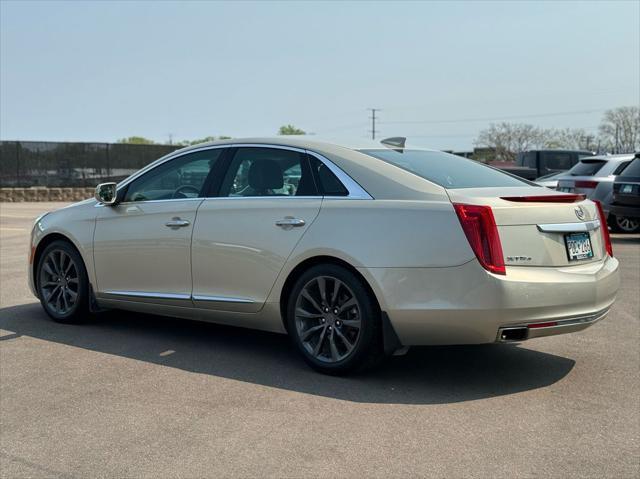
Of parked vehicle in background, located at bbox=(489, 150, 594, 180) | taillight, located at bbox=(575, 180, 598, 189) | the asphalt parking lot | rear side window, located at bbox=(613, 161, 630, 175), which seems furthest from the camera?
parked vehicle in background, located at bbox=(489, 150, 594, 180)

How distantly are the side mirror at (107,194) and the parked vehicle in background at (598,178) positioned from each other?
10998 mm

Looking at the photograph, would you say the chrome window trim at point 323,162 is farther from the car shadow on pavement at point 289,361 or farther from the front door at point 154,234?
the car shadow on pavement at point 289,361

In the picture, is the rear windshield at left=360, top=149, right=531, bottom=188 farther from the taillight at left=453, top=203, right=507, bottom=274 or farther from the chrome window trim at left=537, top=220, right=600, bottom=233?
the chrome window trim at left=537, top=220, right=600, bottom=233

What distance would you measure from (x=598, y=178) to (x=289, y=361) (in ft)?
38.1

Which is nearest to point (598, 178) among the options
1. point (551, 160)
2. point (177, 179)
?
point (551, 160)

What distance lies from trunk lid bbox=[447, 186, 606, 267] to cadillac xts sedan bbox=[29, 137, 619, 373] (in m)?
0.01

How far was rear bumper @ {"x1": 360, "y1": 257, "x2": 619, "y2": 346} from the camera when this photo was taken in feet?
15.3

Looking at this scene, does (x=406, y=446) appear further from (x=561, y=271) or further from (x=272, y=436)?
(x=561, y=271)

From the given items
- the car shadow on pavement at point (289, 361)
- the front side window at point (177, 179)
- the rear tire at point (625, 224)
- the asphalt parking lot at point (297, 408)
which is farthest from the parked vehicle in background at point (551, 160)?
the front side window at point (177, 179)

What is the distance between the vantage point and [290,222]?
5.38 m

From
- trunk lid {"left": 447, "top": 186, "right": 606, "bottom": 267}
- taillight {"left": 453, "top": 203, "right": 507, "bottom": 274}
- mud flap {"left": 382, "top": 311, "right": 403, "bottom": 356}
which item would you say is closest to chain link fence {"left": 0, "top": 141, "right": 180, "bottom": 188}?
mud flap {"left": 382, "top": 311, "right": 403, "bottom": 356}

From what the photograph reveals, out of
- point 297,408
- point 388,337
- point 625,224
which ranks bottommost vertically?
point 297,408

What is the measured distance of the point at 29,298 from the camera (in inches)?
326

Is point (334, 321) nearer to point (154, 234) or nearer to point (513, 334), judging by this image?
point (513, 334)
